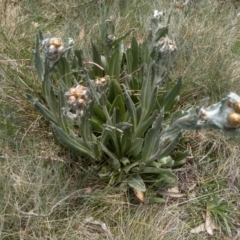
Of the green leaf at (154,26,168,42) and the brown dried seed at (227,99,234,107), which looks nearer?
the brown dried seed at (227,99,234,107)

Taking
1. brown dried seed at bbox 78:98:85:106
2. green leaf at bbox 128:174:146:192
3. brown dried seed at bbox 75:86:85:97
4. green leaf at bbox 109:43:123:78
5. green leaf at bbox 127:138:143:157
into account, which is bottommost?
green leaf at bbox 128:174:146:192

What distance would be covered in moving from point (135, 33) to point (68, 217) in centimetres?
131

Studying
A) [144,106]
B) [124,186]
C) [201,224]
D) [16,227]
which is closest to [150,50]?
[144,106]

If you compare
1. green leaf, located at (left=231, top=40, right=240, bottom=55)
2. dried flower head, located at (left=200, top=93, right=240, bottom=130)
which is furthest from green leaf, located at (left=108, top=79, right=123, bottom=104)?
green leaf, located at (left=231, top=40, right=240, bottom=55)

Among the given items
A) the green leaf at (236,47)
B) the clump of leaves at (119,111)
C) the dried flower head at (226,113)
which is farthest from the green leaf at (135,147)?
the green leaf at (236,47)

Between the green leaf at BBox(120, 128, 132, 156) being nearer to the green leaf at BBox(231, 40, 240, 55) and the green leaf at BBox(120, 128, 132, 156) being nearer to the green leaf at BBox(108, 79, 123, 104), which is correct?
the green leaf at BBox(108, 79, 123, 104)

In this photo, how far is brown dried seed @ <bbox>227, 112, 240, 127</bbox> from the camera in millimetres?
1096

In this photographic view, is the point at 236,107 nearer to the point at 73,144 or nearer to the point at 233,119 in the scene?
the point at 233,119

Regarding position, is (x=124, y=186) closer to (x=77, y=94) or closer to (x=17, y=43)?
(x=77, y=94)

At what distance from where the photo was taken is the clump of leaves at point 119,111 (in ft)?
4.76

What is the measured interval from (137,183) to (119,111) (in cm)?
31

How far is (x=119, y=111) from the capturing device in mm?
1715

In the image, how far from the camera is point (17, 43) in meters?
2.34

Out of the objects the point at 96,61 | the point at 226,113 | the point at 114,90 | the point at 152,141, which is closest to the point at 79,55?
the point at 96,61
